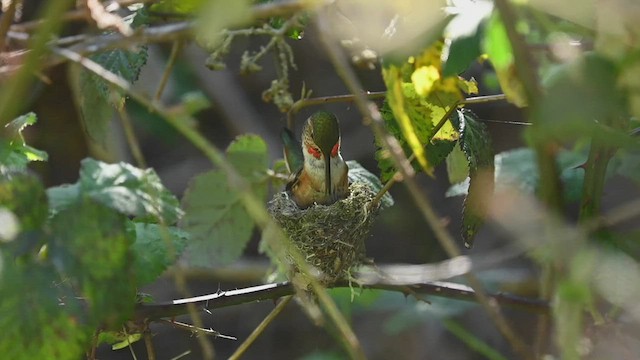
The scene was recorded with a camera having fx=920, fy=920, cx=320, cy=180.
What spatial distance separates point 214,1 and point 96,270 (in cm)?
34

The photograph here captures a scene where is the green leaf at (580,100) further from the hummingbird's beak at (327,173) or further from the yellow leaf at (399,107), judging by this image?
the hummingbird's beak at (327,173)

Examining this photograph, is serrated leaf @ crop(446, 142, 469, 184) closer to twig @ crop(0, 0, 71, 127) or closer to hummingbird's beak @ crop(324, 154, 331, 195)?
hummingbird's beak @ crop(324, 154, 331, 195)

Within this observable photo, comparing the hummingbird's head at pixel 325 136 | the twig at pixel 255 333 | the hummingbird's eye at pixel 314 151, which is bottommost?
the hummingbird's eye at pixel 314 151

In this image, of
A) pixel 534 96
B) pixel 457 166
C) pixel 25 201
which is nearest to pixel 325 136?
pixel 457 166

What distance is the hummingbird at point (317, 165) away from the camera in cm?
204

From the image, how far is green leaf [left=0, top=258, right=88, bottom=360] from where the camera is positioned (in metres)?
0.75

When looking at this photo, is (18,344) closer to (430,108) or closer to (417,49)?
(417,49)

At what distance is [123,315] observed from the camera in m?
0.83

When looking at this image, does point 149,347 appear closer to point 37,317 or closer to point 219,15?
point 37,317

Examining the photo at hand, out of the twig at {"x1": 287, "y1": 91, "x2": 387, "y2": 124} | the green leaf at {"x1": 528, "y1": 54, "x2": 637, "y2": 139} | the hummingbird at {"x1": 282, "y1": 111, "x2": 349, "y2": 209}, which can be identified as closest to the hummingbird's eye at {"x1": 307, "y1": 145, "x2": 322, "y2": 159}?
the hummingbird at {"x1": 282, "y1": 111, "x2": 349, "y2": 209}

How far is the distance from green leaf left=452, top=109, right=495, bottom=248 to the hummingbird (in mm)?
795

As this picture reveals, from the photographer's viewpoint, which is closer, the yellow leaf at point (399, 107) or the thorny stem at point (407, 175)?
the thorny stem at point (407, 175)

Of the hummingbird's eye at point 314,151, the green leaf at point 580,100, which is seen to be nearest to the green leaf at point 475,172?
the green leaf at point 580,100

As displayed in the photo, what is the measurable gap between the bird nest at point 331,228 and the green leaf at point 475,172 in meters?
0.57
